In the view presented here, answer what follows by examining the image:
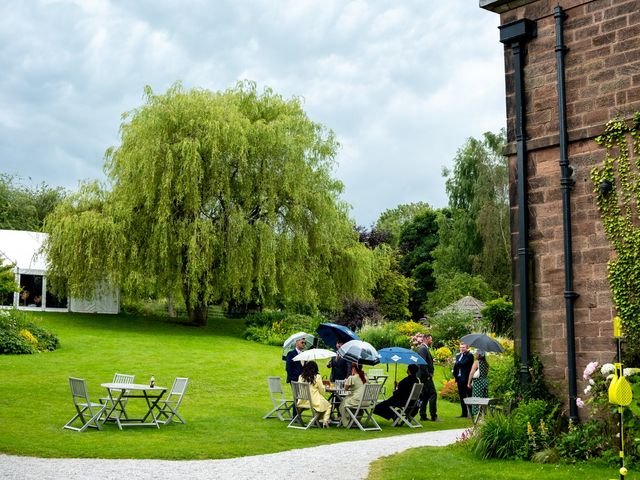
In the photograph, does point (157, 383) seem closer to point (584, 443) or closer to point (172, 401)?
point (172, 401)

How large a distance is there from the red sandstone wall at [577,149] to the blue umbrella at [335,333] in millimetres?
6387

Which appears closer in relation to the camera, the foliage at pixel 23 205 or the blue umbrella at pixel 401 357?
the blue umbrella at pixel 401 357

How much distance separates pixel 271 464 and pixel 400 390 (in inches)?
217

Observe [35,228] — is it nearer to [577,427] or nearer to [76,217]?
[76,217]

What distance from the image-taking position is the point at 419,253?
191 feet

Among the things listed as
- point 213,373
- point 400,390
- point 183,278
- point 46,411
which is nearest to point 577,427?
point 400,390

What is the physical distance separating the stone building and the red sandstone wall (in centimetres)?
1

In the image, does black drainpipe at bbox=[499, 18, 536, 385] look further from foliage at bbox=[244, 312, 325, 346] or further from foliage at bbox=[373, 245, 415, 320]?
foliage at bbox=[373, 245, 415, 320]

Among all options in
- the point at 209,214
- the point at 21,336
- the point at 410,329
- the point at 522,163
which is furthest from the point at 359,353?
the point at 209,214

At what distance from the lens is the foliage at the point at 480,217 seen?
44.3 m

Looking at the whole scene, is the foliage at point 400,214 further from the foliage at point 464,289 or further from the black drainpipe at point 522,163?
the black drainpipe at point 522,163

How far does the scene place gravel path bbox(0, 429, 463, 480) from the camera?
9.36 m

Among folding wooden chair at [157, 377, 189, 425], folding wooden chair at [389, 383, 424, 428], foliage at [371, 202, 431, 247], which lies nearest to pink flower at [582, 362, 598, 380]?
folding wooden chair at [389, 383, 424, 428]

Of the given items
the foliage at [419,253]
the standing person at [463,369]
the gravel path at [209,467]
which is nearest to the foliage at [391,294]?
the foliage at [419,253]
